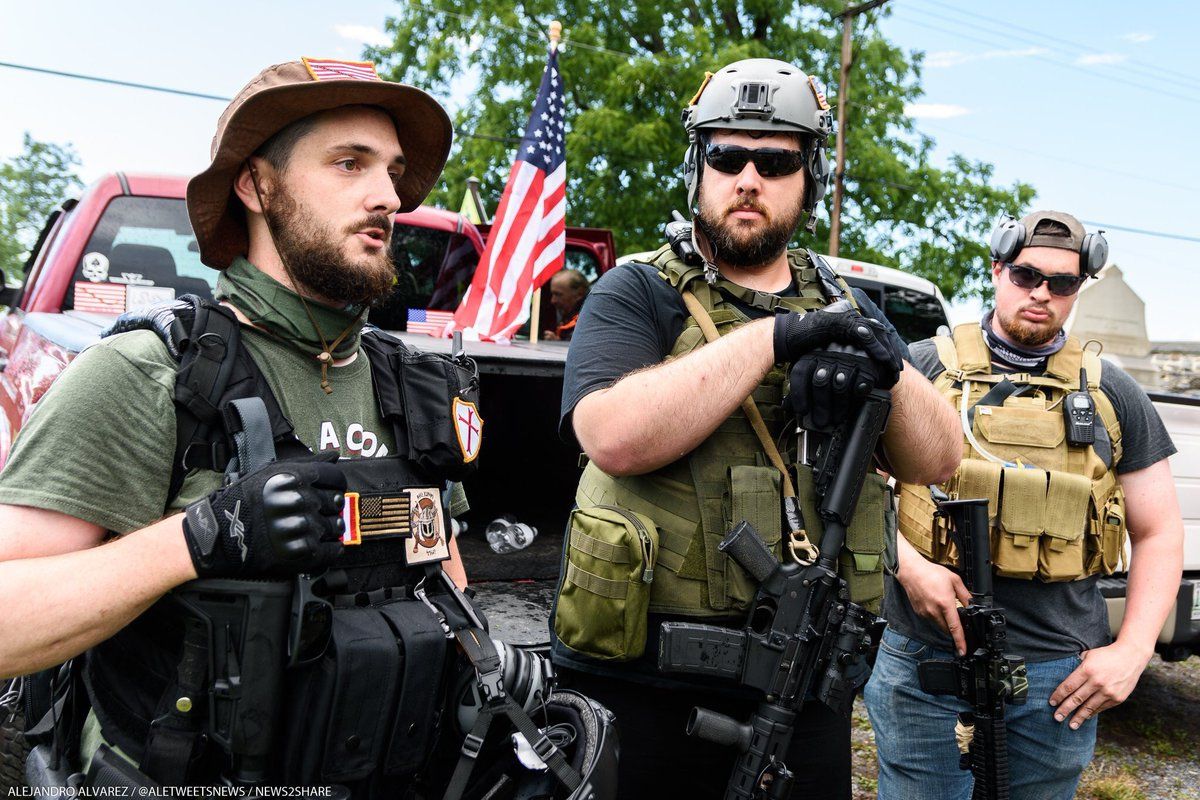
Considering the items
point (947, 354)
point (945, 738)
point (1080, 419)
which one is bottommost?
point (945, 738)

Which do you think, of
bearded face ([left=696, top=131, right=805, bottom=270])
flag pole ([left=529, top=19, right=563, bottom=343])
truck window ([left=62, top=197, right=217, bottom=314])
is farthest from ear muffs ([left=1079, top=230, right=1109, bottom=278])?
truck window ([left=62, top=197, right=217, bottom=314])

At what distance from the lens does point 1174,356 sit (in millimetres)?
18953

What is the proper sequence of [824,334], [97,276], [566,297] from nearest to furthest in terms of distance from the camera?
[824,334]
[97,276]
[566,297]

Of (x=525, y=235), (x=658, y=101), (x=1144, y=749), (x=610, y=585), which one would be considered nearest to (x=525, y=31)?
(x=658, y=101)

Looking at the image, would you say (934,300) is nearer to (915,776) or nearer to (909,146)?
(915,776)

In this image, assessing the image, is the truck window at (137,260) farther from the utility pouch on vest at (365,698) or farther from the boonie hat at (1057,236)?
the boonie hat at (1057,236)

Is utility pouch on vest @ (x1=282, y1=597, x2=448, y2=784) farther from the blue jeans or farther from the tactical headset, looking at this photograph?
the tactical headset

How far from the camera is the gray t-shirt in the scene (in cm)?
263

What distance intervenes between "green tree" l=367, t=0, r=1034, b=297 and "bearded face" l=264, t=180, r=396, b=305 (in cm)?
1492

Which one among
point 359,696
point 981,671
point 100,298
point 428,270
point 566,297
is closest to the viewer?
point 359,696

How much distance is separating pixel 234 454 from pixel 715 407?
0.91 meters

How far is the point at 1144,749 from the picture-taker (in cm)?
479

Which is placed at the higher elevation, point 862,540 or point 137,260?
point 137,260

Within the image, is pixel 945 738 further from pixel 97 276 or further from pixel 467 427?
pixel 97 276
